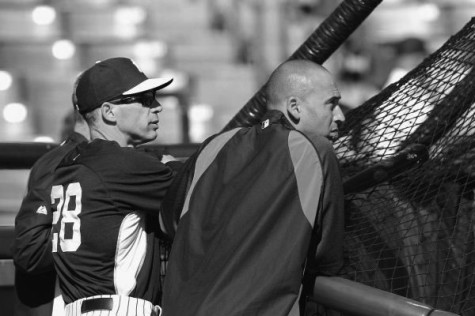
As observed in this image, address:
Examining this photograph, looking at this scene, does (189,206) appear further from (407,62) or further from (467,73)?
(407,62)

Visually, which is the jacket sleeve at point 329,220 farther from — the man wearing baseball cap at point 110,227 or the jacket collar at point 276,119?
the man wearing baseball cap at point 110,227

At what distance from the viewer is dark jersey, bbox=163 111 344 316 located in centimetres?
253

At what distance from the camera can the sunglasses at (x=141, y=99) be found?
312 cm

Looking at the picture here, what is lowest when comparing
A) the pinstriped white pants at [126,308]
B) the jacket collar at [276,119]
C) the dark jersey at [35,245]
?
the pinstriped white pants at [126,308]

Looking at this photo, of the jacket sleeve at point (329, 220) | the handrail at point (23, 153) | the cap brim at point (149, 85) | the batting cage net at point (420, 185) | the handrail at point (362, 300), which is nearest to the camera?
the handrail at point (362, 300)

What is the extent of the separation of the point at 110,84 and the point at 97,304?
606 mm

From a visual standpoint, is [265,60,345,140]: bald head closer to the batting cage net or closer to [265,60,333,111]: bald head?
[265,60,333,111]: bald head

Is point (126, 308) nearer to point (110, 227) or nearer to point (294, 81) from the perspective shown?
point (110, 227)

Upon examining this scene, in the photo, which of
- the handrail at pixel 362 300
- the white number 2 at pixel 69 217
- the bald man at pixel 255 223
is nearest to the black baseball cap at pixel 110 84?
the white number 2 at pixel 69 217

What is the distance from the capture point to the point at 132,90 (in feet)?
10.2

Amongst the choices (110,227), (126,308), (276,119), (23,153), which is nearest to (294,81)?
(276,119)

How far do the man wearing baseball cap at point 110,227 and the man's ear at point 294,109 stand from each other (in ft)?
1.17

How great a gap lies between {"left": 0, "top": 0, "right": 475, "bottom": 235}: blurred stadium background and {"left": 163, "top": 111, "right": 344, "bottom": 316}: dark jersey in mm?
5092

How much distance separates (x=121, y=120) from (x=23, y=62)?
19.1 ft
